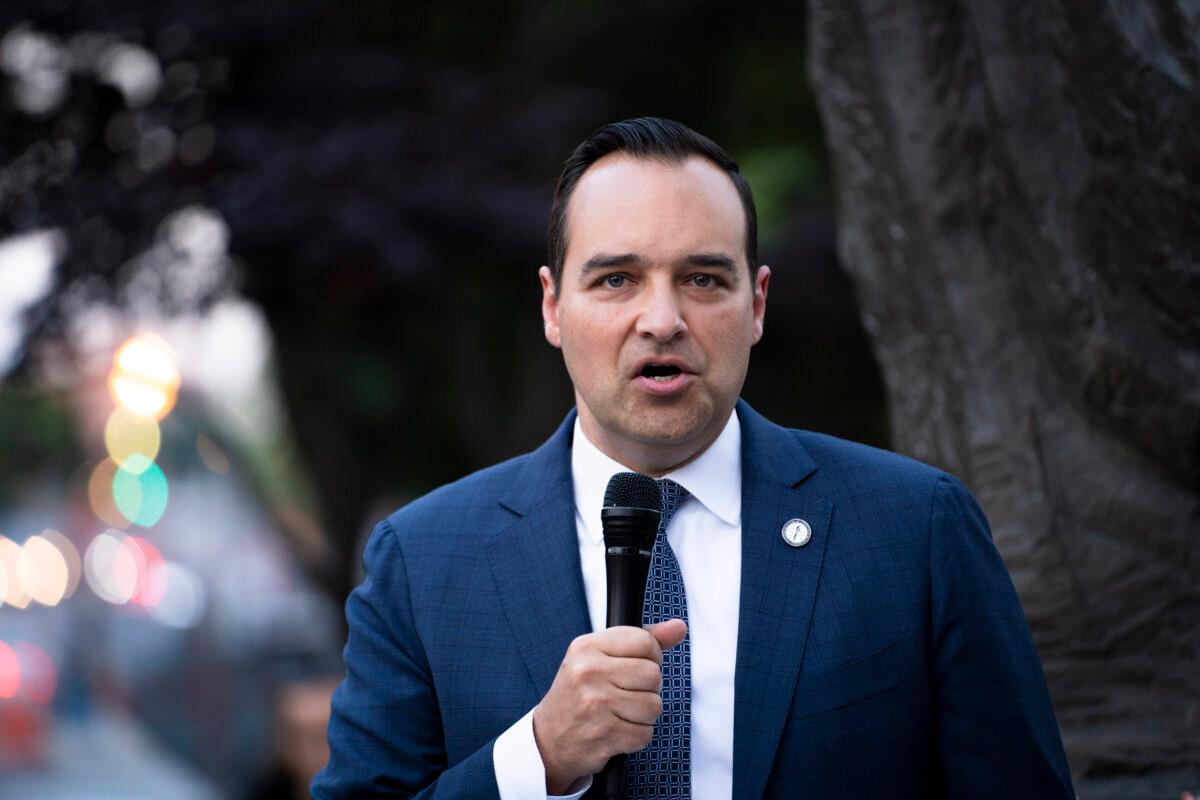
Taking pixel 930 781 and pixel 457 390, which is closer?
pixel 930 781

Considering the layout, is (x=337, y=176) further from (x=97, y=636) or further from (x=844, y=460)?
(x=844, y=460)

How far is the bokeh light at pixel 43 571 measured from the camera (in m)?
8.72

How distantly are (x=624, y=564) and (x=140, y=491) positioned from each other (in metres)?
7.86

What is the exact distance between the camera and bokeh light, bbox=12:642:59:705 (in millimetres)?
8273

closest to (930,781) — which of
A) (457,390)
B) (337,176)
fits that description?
(337,176)

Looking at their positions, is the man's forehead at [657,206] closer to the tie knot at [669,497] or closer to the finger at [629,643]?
the tie knot at [669,497]

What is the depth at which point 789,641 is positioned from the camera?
247cm

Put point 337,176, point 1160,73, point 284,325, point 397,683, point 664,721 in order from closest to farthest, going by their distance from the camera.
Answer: point 664,721, point 397,683, point 1160,73, point 337,176, point 284,325

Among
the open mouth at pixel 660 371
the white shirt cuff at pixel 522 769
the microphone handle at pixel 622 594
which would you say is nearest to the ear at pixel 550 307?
the open mouth at pixel 660 371

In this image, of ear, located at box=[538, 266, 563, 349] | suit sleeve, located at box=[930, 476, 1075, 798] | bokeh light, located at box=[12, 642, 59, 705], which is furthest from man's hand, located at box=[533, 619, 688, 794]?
bokeh light, located at box=[12, 642, 59, 705]

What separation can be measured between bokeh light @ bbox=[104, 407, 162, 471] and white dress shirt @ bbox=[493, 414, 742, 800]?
23.8ft

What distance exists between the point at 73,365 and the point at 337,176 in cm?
164

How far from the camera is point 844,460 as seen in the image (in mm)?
2750

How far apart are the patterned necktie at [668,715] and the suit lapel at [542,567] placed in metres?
0.15
